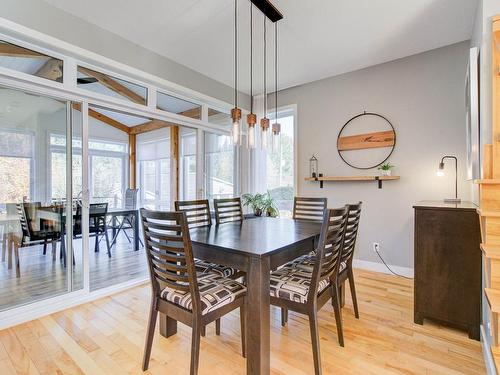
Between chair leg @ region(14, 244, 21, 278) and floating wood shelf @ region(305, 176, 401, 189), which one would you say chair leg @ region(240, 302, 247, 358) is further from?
floating wood shelf @ region(305, 176, 401, 189)

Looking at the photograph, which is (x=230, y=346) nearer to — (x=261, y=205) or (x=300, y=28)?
(x=261, y=205)

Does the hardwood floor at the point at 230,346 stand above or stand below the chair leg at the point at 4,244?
below

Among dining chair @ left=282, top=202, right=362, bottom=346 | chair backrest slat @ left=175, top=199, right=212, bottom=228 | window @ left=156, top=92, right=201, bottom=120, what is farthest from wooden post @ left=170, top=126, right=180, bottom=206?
dining chair @ left=282, top=202, right=362, bottom=346

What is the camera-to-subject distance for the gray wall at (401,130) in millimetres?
3059

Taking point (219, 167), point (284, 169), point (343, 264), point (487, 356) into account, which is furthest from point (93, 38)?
point (487, 356)

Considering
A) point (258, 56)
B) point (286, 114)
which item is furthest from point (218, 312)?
point (286, 114)

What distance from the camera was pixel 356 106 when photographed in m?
3.70

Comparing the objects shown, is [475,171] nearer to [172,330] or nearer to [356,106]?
[356,106]

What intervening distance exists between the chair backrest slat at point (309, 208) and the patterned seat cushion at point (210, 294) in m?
1.54

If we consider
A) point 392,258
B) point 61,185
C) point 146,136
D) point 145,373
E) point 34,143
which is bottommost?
point 145,373

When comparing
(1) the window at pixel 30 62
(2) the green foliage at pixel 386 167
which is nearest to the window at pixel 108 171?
(1) the window at pixel 30 62

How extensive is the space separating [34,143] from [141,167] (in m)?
3.25

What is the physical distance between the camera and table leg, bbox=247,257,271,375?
4.92ft

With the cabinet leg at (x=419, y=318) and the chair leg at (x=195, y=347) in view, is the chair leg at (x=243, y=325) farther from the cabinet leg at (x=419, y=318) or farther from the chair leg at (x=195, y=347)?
the cabinet leg at (x=419, y=318)
